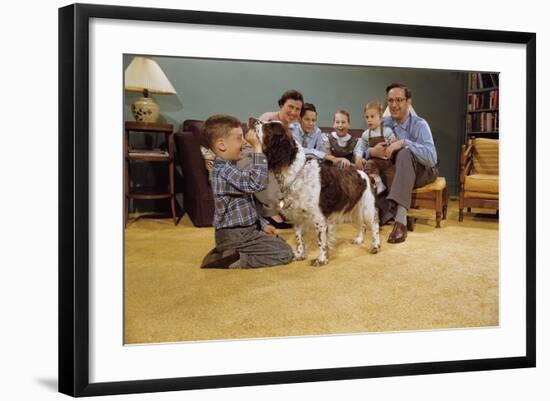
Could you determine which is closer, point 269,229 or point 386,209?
point 269,229

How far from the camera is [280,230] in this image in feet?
7.20

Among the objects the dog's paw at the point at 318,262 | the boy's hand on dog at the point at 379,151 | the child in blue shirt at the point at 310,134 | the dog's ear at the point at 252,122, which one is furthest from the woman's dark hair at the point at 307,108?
the dog's paw at the point at 318,262

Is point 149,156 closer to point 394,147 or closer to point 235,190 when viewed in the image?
point 235,190

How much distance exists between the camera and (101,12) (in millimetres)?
1914

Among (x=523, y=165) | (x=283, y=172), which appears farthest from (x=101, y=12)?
(x=523, y=165)

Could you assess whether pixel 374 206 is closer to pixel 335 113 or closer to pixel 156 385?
pixel 335 113

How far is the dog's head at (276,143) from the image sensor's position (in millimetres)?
2141

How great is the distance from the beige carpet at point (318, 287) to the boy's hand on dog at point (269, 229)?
0.05 m

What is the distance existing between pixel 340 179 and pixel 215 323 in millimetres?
→ 710

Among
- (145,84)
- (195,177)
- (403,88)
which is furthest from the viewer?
(403,88)

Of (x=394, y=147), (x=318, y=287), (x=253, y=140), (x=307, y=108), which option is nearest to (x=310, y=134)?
(x=307, y=108)

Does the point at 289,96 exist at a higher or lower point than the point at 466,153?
higher

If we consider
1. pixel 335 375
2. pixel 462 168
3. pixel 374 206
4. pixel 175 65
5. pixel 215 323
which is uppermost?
pixel 175 65

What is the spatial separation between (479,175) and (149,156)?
1.26 m
